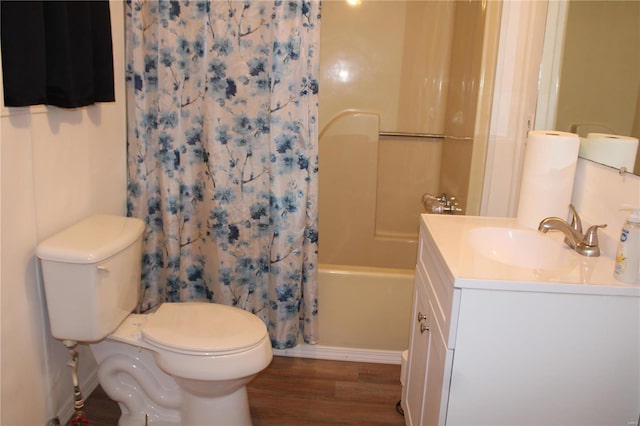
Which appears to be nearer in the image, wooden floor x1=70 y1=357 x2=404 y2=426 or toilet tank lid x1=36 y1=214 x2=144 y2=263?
toilet tank lid x1=36 y1=214 x2=144 y2=263

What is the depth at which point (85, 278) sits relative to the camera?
1.69 meters

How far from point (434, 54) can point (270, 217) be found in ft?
4.82

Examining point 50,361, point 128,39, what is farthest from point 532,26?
point 50,361

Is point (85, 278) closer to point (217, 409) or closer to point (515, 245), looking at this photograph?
point (217, 409)

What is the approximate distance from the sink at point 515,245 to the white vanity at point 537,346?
22 centimetres

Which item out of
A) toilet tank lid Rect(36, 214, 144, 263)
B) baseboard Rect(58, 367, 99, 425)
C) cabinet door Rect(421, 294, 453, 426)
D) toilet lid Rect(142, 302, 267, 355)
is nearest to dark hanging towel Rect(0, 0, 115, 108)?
toilet tank lid Rect(36, 214, 144, 263)

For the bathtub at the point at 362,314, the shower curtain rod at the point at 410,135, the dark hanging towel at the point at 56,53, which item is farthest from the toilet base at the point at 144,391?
the shower curtain rod at the point at 410,135

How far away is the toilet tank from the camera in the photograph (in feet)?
5.51

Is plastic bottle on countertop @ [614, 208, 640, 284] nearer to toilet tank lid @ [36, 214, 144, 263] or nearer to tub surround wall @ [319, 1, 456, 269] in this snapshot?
toilet tank lid @ [36, 214, 144, 263]

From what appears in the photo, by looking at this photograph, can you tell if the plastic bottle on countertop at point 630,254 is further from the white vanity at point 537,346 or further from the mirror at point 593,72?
the mirror at point 593,72

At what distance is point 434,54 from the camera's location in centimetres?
302

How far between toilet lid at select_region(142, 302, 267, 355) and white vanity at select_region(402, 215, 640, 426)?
0.73m

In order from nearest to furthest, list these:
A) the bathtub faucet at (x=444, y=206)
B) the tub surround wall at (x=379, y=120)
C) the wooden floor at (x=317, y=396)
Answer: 1. the wooden floor at (x=317, y=396)
2. the bathtub faucet at (x=444, y=206)
3. the tub surround wall at (x=379, y=120)

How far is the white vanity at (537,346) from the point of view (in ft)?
3.81
